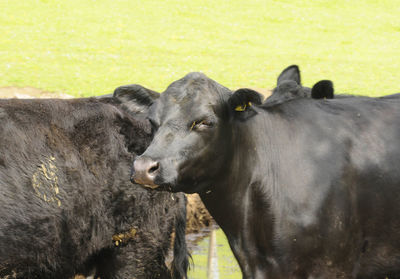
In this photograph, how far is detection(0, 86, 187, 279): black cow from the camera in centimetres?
499

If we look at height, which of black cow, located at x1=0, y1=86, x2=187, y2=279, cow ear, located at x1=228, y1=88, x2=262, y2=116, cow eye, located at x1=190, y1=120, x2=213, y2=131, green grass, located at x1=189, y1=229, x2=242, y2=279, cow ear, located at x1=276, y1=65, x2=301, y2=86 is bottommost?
green grass, located at x1=189, y1=229, x2=242, y2=279

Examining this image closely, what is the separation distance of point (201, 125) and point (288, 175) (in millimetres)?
594

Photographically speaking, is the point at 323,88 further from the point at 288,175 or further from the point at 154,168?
the point at 154,168

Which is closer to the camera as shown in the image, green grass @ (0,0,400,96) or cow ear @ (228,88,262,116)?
cow ear @ (228,88,262,116)

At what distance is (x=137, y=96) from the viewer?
171 inches

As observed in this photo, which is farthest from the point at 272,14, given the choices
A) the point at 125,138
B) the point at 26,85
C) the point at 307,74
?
the point at 125,138

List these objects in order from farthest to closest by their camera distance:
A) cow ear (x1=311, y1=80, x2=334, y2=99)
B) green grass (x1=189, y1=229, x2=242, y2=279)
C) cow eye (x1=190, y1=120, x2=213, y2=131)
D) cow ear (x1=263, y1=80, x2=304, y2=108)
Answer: green grass (x1=189, y1=229, x2=242, y2=279) → cow ear (x1=311, y1=80, x2=334, y2=99) → cow ear (x1=263, y1=80, x2=304, y2=108) → cow eye (x1=190, y1=120, x2=213, y2=131)

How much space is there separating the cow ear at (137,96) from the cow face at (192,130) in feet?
1.15

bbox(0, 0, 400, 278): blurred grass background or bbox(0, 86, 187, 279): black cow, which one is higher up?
bbox(0, 86, 187, 279): black cow

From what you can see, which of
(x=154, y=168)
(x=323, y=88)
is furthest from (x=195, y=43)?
(x=154, y=168)

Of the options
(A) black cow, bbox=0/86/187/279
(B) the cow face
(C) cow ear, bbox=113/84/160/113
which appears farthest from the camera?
(A) black cow, bbox=0/86/187/279

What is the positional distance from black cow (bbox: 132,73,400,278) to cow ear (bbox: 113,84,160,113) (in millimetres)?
335

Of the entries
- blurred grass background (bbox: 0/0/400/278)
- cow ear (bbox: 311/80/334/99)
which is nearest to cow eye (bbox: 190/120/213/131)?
cow ear (bbox: 311/80/334/99)

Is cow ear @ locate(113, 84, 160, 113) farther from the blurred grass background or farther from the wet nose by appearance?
the blurred grass background
